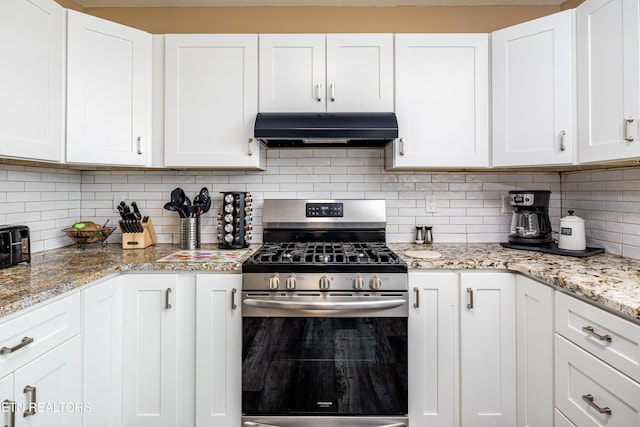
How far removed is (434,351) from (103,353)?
1559 millimetres

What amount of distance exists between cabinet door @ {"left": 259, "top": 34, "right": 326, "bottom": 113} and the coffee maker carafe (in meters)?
1.33

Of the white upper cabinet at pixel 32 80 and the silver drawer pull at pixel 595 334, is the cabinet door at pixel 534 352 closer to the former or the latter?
the silver drawer pull at pixel 595 334

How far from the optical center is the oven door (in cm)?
164

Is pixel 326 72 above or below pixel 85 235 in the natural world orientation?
above

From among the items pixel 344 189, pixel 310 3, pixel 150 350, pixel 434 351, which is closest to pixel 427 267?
pixel 434 351

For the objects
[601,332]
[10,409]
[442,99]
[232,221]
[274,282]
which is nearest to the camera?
[10,409]

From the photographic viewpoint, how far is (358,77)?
200 centimetres

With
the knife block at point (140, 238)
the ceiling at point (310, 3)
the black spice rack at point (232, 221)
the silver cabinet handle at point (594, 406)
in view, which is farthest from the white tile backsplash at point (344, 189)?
the silver cabinet handle at point (594, 406)

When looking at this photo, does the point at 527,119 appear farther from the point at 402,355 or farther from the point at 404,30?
the point at 402,355

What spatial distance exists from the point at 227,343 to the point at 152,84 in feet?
5.10

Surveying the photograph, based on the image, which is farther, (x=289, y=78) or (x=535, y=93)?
(x=289, y=78)

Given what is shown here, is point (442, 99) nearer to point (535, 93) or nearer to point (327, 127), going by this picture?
point (535, 93)

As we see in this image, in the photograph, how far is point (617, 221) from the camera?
1864 mm

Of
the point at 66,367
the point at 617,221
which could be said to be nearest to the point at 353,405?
the point at 66,367
